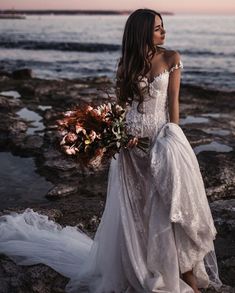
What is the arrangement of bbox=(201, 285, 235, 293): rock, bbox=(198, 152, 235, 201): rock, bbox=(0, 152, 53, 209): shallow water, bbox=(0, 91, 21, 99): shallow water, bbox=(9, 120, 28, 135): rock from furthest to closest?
bbox=(0, 91, 21, 99): shallow water
bbox=(9, 120, 28, 135): rock
bbox=(198, 152, 235, 201): rock
bbox=(0, 152, 53, 209): shallow water
bbox=(201, 285, 235, 293): rock

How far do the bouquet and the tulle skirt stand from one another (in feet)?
1.13

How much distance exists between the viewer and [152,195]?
3943 millimetres

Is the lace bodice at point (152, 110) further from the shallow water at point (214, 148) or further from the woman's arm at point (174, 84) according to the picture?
the shallow water at point (214, 148)

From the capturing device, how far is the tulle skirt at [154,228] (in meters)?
3.87

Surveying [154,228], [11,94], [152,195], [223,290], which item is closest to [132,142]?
[152,195]

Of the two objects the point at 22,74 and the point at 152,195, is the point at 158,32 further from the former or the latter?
the point at 22,74

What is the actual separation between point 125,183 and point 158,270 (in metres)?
0.77

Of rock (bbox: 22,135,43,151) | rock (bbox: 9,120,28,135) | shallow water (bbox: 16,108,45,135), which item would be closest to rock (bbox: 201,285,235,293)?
rock (bbox: 22,135,43,151)

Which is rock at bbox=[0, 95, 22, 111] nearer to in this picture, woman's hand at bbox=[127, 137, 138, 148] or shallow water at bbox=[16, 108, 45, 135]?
shallow water at bbox=[16, 108, 45, 135]

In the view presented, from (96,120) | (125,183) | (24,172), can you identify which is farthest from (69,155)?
(24,172)

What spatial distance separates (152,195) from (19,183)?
4.19m

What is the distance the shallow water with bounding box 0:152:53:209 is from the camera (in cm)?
701

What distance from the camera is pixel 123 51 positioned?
12.4 ft

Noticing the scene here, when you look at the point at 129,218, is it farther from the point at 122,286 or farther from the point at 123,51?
the point at 123,51
